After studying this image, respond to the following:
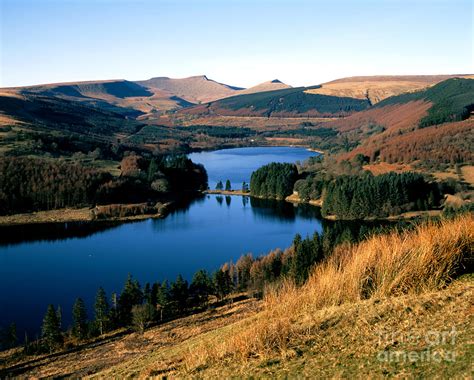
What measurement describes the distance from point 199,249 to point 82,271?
13.7m

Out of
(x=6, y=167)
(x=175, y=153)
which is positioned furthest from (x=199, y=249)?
(x=175, y=153)

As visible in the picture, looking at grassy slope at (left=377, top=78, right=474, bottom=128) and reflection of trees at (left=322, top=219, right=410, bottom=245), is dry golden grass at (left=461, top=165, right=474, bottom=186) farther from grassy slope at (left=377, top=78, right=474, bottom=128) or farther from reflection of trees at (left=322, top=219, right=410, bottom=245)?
grassy slope at (left=377, top=78, right=474, bottom=128)

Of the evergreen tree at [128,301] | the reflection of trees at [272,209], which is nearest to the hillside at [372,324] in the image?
Answer: the evergreen tree at [128,301]

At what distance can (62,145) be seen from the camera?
106812 mm

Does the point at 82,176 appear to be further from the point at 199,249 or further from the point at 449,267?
the point at 449,267

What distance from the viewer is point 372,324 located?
9.54 metres

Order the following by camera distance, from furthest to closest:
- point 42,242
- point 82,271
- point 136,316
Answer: point 42,242 → point 82,271 → point 136,316

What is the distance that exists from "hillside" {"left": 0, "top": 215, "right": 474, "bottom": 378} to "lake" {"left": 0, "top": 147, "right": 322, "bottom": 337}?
91.0ft

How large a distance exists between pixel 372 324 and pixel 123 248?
1963 inches

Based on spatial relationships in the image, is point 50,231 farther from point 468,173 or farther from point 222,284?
point 468,173

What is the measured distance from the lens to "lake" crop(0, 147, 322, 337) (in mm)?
41281

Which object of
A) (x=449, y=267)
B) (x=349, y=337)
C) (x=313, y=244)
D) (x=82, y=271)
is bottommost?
(x=82, y=271)

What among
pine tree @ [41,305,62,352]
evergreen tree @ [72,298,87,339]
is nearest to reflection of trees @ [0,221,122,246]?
evergreen tree @ [72,298,87,339]

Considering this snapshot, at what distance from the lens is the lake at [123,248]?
41.3 meters
